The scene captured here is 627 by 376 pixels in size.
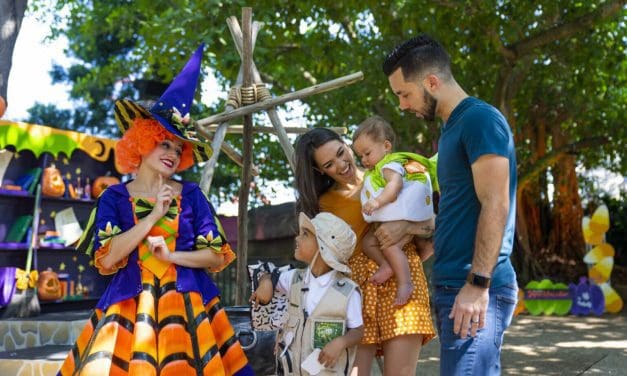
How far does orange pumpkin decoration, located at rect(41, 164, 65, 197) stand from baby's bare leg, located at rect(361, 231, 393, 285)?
6544mm

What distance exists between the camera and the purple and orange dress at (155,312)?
2.92 metres

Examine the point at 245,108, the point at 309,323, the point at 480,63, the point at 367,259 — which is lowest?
the point at 309,323

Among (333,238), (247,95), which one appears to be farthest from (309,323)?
(247,95)

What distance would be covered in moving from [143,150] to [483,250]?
1697mm

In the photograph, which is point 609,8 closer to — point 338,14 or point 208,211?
point 338,14

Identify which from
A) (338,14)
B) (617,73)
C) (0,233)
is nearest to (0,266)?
(0,233)

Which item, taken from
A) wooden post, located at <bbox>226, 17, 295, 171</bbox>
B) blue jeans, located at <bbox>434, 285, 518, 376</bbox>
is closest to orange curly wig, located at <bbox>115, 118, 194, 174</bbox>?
blue jeans, located at <bbox>434, 285, 518, 376</bbox>

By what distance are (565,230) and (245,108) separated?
10.6m

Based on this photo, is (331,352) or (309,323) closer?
(331,352)

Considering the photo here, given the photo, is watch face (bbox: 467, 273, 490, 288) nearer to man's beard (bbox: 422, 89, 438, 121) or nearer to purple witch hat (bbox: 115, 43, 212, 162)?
man's beard (bbox: 422, 89, 438, 121)

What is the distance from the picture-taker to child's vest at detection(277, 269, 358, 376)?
9.68 ft

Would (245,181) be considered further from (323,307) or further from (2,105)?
(323,307)

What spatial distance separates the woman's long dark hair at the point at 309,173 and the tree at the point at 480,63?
15.9 feet

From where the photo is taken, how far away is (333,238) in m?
2.96
